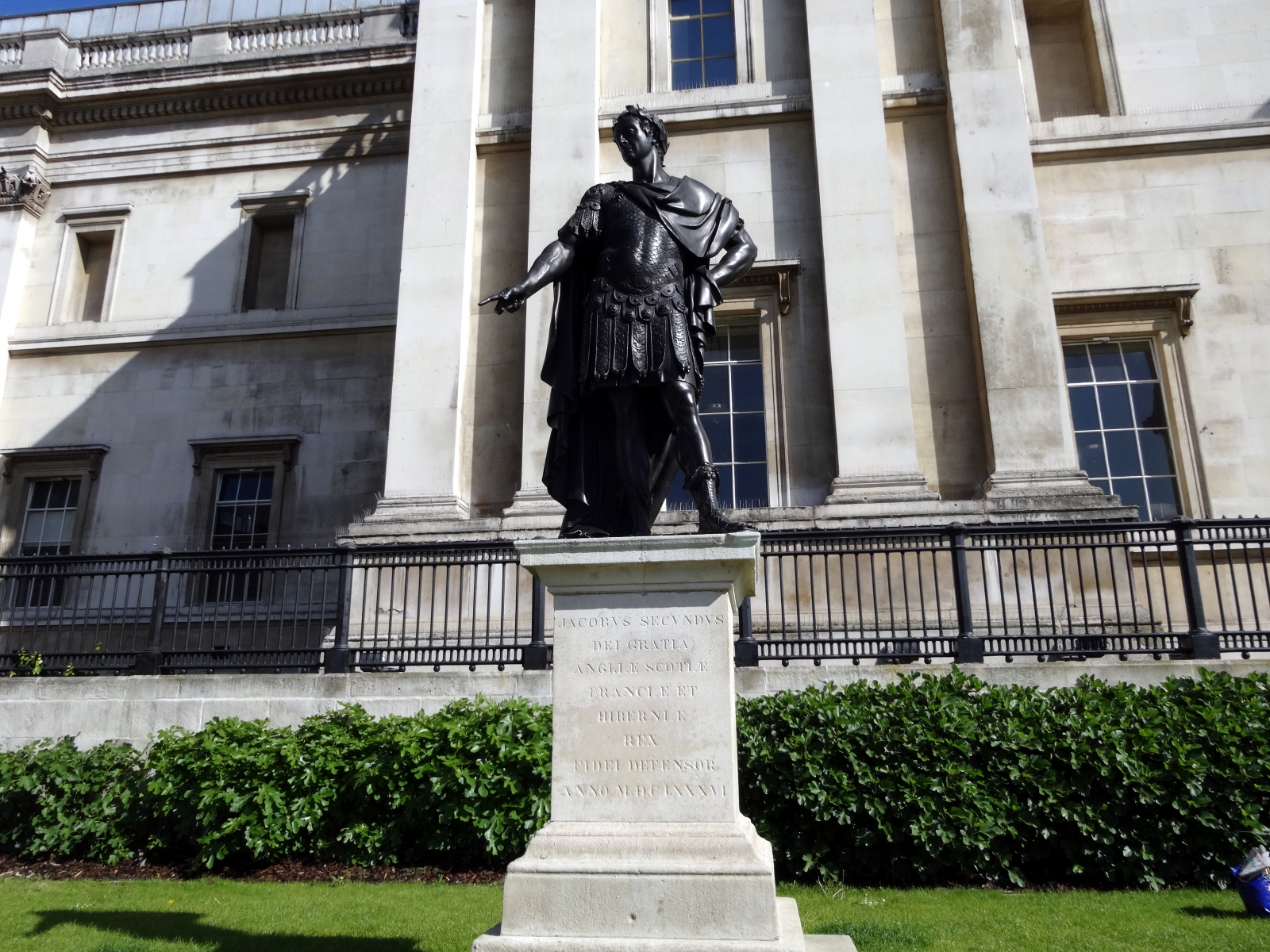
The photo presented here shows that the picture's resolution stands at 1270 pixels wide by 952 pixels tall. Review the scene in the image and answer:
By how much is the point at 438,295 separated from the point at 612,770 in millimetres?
12012

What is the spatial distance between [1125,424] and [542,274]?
40.8 ft

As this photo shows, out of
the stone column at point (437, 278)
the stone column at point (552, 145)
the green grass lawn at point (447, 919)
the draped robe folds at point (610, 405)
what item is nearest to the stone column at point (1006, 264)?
the stone column at point (552, 145)

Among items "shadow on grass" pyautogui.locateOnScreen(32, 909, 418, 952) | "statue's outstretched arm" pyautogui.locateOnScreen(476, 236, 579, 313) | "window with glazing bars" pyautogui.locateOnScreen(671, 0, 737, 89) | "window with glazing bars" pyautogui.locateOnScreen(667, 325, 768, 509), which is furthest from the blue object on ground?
"window with glazing bars" pyautogui.locateOnScreen(671, 0, 737, 89)

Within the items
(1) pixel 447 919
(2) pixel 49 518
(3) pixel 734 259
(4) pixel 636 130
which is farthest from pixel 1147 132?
(2) pixel 49 518

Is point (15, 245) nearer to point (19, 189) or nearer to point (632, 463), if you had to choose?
point (19, 189)

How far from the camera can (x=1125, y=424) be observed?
1551 cm

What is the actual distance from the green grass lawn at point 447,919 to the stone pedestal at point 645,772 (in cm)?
161

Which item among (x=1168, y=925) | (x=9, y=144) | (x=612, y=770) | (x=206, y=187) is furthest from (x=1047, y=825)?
(x=9, y=144)

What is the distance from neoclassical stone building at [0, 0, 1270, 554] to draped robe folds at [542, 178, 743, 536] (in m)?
7.42

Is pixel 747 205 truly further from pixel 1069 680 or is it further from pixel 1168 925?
pixel 1168 925

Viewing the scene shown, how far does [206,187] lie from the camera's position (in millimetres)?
21750

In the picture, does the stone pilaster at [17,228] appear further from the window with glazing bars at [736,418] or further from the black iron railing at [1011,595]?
the black iron railing at [1011,595]

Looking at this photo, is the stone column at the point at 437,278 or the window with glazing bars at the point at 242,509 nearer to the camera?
the stone column at the point at 437,278

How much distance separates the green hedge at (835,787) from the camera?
713 cm
